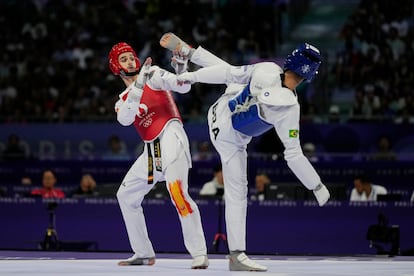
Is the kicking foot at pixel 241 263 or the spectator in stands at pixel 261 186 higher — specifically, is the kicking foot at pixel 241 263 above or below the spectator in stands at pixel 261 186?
below

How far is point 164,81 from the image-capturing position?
9438 millimetres

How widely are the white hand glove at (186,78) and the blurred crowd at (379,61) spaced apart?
954 cm

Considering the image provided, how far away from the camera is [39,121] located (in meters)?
19.4

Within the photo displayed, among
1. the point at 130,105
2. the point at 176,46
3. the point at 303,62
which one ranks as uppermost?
the point at 176,46

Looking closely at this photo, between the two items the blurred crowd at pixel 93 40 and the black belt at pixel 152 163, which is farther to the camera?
the blurred crowd at pixel 93 40

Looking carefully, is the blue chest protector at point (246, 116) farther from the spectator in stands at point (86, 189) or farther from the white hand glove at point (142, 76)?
the spectator in stands at point (86, 189)

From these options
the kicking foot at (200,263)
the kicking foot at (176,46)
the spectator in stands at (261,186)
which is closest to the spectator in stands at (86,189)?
the spectator in stands at (261,186)

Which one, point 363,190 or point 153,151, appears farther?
point 363,190

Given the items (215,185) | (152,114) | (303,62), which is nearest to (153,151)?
(152,114)

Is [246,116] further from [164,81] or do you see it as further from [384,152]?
[384,152]

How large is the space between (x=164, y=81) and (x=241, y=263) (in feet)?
6.12

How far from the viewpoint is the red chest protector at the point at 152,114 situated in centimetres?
974

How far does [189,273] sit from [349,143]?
996cm

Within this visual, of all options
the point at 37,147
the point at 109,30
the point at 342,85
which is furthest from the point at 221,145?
the point at 109,30
